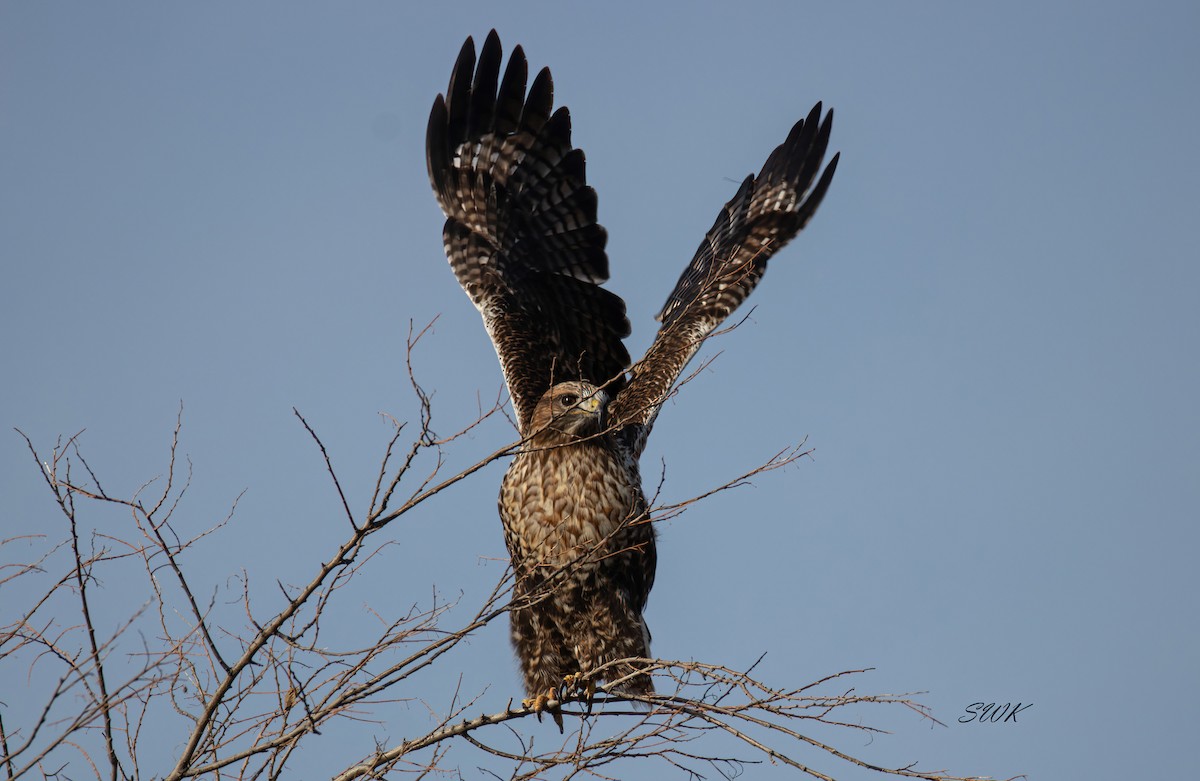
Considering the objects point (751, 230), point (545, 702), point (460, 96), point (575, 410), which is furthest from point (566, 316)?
point (545, 702)

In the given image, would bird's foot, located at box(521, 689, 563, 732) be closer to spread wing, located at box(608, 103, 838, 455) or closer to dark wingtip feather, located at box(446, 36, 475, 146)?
spread wing, located at box(608, 103, 838, 455)

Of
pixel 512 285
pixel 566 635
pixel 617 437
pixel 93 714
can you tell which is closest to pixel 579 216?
pixel 512 285

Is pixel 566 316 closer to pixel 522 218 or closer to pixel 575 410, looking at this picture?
pixel 522 218

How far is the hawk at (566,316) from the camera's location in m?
5.96

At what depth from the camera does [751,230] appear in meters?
9.19

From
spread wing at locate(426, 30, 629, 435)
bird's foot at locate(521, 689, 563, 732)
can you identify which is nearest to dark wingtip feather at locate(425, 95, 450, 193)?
spread wing at locate(426, 30, 629, 435)

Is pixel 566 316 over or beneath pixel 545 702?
over

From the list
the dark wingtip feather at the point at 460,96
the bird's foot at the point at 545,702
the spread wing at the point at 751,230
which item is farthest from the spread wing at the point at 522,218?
the bird's foot at the point at 545,702

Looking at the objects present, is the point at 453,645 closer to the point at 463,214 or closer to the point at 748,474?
the point at 748,474

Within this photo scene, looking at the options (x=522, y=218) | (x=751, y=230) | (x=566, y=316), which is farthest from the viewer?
(x=751, y=230)

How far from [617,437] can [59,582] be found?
288 centimetres

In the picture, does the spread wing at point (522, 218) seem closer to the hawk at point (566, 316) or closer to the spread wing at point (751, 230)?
the hawk at point (566, 316)

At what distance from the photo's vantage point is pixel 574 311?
7.93m

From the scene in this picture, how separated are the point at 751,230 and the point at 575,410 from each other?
12.2 ft
